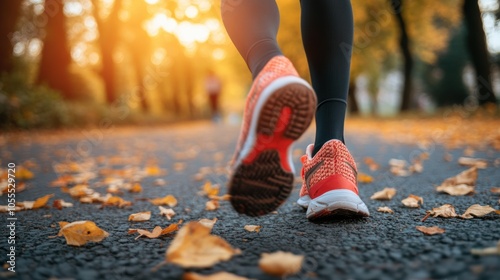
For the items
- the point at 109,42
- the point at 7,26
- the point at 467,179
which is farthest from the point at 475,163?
the point at 109,42

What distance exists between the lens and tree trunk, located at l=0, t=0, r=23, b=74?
30.4 feet

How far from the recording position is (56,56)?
41.5ft

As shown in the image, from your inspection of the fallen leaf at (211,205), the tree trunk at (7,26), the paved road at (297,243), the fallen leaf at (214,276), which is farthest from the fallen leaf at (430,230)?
the tree trunk at (7,26)

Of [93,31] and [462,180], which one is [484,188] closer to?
[462,180]

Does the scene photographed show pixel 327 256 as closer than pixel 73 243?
Yes

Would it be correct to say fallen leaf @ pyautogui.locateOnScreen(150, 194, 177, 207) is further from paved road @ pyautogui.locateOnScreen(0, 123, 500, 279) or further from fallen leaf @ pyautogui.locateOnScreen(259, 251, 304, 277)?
fallen leaf @ pyautogui.locateOnScreen(259, 251, 304, 277)

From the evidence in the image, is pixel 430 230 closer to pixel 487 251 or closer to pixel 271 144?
pixel 487 251

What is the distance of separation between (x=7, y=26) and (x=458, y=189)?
10.5 meters

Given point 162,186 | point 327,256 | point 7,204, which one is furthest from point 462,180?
point 7,204

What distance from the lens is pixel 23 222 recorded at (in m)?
1.67

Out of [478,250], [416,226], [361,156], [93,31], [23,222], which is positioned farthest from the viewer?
[93,31]

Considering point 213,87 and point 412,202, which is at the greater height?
point 213,87

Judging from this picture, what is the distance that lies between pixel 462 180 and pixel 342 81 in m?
1.12

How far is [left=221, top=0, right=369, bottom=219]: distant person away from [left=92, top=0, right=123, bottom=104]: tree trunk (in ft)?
50.8
